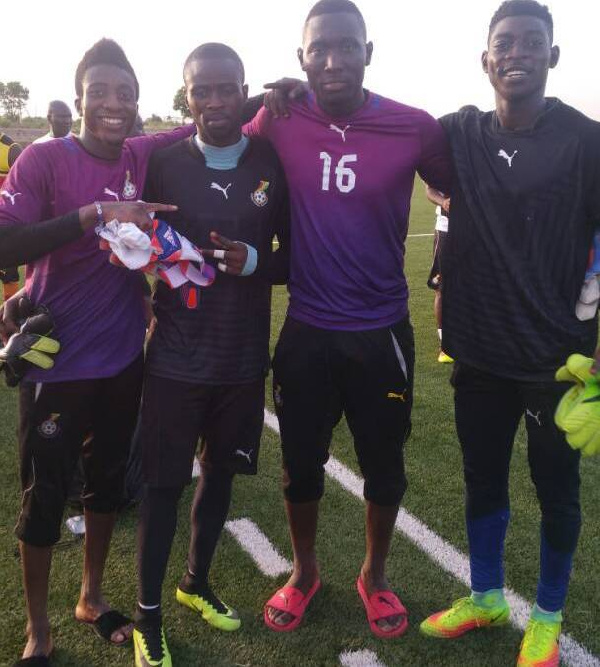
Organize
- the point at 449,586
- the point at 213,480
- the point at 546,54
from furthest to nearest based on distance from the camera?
the point at 449,586, the point at 213,480, the point at 546,54

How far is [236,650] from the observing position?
2713mm

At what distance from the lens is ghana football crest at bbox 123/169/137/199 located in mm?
2461

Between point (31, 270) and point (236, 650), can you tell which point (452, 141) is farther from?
point (236, 650)

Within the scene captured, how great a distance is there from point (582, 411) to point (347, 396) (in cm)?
90

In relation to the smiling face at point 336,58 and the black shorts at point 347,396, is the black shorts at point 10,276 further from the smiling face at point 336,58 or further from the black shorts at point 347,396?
the smiling face at point 336,58

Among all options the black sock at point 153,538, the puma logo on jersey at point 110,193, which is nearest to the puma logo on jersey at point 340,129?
the puma logo on jersey at point 110,193

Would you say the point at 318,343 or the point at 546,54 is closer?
the point at 546,54

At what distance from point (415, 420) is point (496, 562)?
2122 millimetres

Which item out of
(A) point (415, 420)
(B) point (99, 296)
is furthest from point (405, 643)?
(A) point (415, 420)

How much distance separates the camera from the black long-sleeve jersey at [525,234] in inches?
94.5

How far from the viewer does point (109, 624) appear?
2766mm

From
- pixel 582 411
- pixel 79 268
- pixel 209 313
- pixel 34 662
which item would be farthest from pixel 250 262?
pixel 34 662

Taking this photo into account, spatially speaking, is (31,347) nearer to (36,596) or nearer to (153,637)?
(36,596)

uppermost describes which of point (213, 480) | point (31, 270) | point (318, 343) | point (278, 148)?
point (278, 148)
